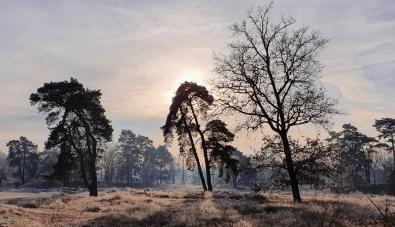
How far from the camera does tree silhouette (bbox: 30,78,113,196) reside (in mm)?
39375

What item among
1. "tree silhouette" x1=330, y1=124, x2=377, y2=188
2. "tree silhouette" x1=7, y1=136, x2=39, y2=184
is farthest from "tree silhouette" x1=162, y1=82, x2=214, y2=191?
"tree silhouette" x1=7, y1=136, x2=39, y2=184

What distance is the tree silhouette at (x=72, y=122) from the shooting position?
39375 millimetres

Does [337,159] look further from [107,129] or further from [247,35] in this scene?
[107,129]

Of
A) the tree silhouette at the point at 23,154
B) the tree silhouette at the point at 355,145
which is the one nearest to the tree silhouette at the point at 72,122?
the tree silhouette at the point at 355,145

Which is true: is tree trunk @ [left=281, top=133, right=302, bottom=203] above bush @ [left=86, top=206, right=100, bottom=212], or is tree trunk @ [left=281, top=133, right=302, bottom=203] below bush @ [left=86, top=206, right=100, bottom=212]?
above

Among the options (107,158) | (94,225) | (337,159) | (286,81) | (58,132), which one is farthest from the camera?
(107,158)

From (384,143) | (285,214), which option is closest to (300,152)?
(285,214)

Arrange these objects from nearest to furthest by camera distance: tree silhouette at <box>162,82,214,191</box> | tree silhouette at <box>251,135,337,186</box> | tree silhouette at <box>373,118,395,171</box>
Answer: tree silhouette at <box>251,135,337,186</box> < tree silhouette at <box>162,82,214,191</box> < tree silhouette at <box>373,118,395,171</box>

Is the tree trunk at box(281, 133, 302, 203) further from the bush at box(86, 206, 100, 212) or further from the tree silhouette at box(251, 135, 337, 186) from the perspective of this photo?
the bush at box(86, 206, 100, 212)

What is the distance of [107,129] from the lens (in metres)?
41.4

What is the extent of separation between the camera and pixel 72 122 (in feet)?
130

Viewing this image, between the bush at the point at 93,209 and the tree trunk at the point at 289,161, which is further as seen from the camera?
the bush at the point at 93,209

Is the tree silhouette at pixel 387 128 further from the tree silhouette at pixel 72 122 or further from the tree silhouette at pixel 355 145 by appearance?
the tree silhouette at pixel 72 122

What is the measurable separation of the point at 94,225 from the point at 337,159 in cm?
1124
